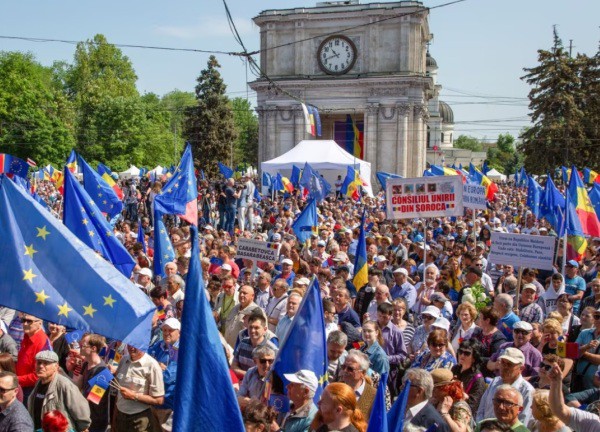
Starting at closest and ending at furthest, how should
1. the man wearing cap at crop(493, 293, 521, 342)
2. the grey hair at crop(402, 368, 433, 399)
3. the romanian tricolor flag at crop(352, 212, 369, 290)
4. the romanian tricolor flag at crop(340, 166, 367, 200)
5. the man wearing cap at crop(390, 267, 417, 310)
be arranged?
the grey hair at crop(402, 368, 433, 399) < the man wearing cap at crop(493, 293, 521, 342) < the man wearing cap at crop(390, 267, 417, 310) < the romanian tricolor flag at crop(352, 212, 369, 290) < the romanian tricolor flag at crop(340, 166, 367, 200)

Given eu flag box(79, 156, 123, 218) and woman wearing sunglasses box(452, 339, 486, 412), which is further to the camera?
eu flag box(79, 156, 123, 218)

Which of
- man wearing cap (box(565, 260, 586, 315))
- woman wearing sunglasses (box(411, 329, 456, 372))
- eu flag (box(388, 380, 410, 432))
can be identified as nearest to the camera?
eu flag (box(388, 380, 410, 432))

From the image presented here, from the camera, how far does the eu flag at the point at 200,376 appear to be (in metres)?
4.82

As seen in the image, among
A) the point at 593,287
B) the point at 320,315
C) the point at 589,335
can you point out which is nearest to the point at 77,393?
the point at 320,315

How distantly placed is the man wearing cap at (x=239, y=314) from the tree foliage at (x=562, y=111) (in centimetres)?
4443

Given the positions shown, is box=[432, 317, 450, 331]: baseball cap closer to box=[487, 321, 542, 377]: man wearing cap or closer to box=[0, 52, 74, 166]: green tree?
box=[487, 321, 542, 377]: man wearing cap

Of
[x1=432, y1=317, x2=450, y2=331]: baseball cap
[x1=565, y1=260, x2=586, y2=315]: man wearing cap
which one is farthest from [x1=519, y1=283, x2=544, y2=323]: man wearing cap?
[x1=432, y1=317, x2=450, y2=331]: baseball cap

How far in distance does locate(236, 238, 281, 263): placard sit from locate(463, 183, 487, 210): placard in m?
5.97

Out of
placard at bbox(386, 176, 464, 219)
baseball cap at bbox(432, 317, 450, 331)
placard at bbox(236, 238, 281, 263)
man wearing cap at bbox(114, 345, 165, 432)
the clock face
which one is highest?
the clock face

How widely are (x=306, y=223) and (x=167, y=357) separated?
35.4 ft

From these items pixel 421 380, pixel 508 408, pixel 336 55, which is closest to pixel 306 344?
Result: pixel 421 380

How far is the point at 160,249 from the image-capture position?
13172 mm

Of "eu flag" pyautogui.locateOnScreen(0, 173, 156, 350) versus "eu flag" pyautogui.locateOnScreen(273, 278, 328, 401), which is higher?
"eu flag" pyautogui.locateOnScreen(0, 173, 156, 350)

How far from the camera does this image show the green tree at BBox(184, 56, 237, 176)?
64.4m
